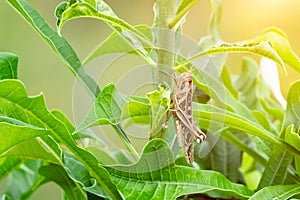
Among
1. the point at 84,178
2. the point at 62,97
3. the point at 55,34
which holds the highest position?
the point at 55,34

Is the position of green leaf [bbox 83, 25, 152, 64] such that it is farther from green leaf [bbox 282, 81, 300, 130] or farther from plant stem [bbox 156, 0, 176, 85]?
green leaf [bbox 282, 81, 300, 130]

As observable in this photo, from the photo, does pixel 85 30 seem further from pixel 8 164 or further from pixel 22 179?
pixel 8 164

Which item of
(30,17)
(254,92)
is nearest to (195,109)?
(30,17)

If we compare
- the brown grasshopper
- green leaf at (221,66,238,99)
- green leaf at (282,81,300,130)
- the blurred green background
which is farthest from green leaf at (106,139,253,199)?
the blurred green background

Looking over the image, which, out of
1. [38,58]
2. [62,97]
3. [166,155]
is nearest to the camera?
[166,155]

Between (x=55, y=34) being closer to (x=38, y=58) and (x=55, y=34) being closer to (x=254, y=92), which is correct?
(x=254, y=92)

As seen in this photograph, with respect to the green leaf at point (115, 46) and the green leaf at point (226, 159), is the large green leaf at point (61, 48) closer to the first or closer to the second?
the green leaf at point (115, 46)
